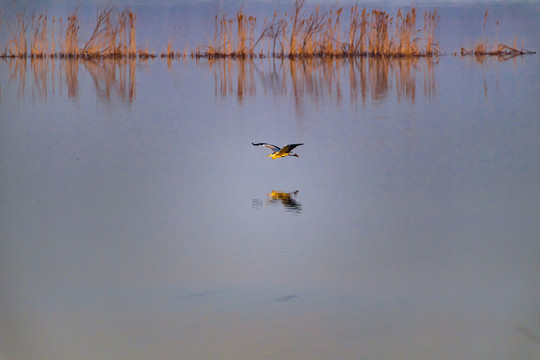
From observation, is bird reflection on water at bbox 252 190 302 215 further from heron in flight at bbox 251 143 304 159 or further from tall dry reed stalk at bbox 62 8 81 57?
tall dry reed stalk at bbox 62 8 81 57

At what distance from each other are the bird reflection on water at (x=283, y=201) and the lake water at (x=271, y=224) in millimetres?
12

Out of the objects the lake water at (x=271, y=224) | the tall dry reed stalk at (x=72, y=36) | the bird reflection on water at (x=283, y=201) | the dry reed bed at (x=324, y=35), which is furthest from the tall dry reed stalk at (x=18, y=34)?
the bird reflection on water at (x=283, y=201)

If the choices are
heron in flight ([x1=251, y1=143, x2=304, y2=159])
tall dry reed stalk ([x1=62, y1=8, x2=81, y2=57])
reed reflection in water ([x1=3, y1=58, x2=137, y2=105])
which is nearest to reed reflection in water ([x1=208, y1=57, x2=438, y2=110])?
reed reflection in water ([x1=3, y1=58, x2=137, y2=105])

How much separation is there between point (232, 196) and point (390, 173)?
2.53 feet

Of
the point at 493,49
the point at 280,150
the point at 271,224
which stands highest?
the point at 493,49

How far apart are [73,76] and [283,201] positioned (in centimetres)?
363

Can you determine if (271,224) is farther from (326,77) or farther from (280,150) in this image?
(326,77)

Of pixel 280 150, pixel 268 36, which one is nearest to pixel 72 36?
pixel 268 36

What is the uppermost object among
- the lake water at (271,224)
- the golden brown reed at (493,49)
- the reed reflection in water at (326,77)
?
the golden brown reed at (493,49)

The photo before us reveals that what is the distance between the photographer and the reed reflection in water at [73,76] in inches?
227

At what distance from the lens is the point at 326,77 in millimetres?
6352

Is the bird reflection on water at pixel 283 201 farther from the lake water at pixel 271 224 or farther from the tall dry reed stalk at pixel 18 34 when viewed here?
the tall dry reed stalk at pixel 18 34

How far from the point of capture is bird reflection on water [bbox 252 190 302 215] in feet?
10.8

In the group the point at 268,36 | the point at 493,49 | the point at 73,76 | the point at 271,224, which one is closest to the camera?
the point at 271,224
